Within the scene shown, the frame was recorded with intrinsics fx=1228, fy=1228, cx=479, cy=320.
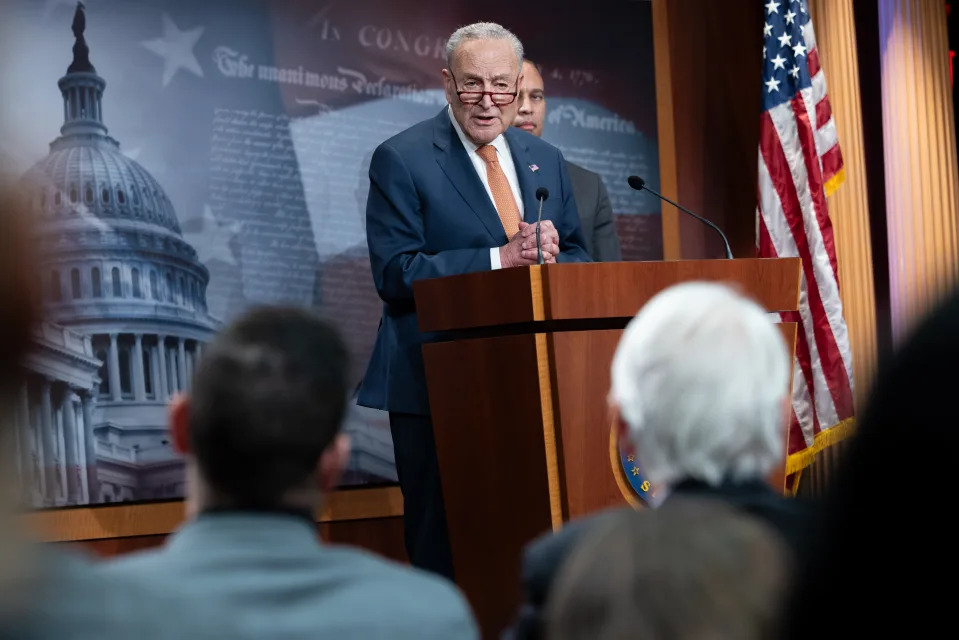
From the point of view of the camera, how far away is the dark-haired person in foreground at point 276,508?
3.96ft

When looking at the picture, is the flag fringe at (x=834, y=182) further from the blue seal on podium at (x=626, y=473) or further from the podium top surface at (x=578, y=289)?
the blue seal on podium at (x=626, y=473)

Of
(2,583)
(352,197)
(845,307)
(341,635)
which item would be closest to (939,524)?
(2,583)

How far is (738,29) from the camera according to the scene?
6527 mm

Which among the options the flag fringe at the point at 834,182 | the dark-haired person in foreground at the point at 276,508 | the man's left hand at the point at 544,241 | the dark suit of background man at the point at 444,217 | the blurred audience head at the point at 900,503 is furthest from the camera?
the flag fringe at the point at 834,182

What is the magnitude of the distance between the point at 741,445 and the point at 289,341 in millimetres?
590

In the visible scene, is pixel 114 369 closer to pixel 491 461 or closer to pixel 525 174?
pixel 525 174

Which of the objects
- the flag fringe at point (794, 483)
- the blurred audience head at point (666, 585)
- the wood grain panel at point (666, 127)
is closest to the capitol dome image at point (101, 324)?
the wood grain panel at point (666, 127)

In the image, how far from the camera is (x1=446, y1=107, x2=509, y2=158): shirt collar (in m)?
3.87

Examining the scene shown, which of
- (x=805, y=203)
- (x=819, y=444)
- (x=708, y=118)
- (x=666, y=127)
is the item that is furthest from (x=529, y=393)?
(x=708, y=118)

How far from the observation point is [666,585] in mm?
1109

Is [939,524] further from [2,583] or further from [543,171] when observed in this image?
[543,171]

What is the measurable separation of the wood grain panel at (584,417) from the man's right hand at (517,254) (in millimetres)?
384

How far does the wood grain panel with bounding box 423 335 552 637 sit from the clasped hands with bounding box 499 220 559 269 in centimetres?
A: 30

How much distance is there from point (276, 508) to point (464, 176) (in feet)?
8.28
